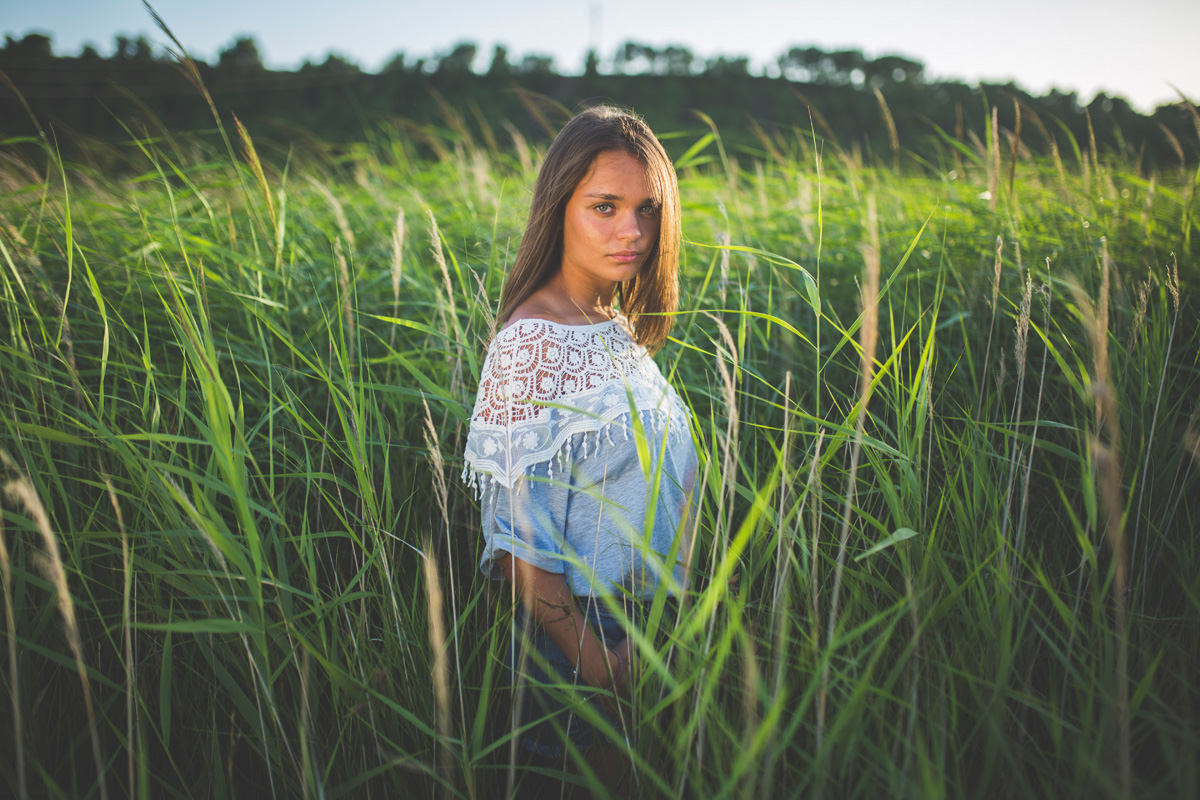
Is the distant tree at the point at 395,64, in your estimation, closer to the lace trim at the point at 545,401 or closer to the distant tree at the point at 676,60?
the distant tree at the point at 676,60

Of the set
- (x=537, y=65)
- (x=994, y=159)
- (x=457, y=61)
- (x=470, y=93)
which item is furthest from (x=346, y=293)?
(x=457, y=61)

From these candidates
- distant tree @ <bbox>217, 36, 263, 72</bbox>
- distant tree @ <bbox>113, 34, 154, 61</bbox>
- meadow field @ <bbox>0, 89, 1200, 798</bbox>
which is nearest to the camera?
meadow field @ <bbox>0, 89, 1200, 798</bbox>

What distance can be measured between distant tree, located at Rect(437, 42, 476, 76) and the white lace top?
2227cm

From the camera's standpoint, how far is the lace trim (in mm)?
1195

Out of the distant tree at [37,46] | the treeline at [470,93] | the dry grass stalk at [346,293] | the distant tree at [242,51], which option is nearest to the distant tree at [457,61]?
the treeline at [470,93]

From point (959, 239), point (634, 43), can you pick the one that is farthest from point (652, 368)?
point (634, 43)

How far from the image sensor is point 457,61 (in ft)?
70.1

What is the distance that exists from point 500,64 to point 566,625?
23.8 m

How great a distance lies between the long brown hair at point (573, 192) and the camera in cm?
137

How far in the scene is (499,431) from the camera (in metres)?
1.20

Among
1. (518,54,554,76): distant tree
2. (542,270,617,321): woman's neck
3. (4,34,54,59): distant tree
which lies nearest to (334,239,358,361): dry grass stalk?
(542,270,617,321): woman's neck

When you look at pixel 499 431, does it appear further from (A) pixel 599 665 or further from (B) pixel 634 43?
(B) pixel 634 43

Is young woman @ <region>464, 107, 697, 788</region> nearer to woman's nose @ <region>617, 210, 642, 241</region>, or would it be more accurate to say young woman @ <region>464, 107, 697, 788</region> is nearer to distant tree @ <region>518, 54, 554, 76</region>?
woman's nose @ <region>617, 210, 642, 241</region>

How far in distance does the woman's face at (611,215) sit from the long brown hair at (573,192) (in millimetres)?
25
